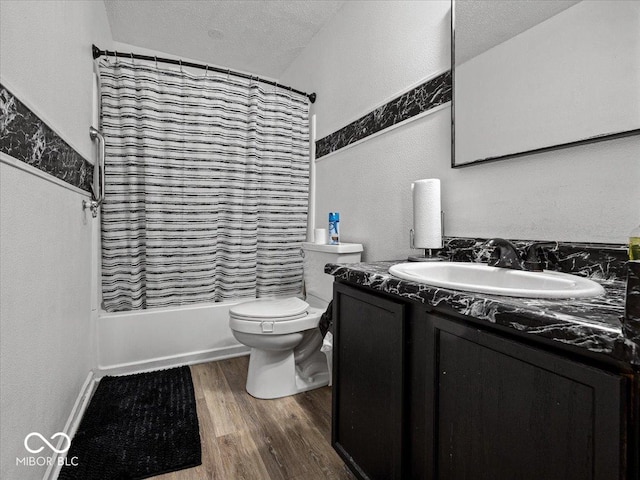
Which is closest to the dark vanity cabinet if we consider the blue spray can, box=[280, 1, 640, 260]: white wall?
box=[280, 1, 640, 260]: white wall

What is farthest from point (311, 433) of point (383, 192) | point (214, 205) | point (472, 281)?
point (214, 205)

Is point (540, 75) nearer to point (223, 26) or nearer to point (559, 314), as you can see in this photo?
point (559, 314)

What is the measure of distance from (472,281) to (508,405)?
1.76ft

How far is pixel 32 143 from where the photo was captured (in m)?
0.98

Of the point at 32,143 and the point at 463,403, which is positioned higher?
the point at 32,143

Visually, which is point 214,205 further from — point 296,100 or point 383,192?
point 383,192

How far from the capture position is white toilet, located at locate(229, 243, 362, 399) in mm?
1710

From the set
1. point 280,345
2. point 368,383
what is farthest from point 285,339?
point 368,383

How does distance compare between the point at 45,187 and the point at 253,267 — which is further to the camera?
the point at 253,267

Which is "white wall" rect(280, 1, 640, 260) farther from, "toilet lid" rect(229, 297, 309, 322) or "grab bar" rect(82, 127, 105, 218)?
"grab bar" rect(82, 127, 105, 218)

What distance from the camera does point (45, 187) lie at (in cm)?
111

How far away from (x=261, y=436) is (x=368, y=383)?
2.45 feet

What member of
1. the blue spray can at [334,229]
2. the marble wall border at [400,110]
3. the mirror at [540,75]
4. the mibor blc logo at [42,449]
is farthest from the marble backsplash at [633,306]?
the blue spray can at [334,229]

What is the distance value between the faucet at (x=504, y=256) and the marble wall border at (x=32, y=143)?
138cm
